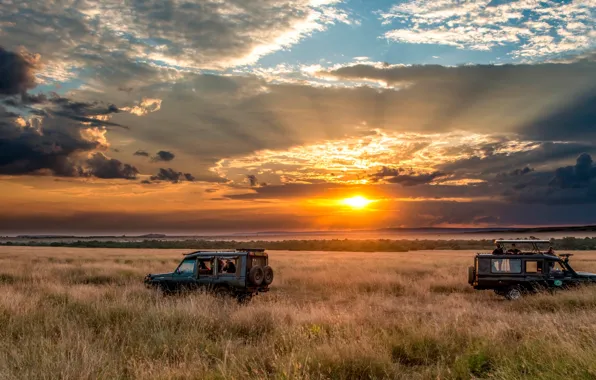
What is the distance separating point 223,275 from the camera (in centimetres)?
1745

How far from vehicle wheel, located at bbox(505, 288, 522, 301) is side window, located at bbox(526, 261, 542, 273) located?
0.99 meters

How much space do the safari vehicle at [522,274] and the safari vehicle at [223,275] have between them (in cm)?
890

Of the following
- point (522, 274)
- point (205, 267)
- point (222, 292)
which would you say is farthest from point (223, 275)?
point (522, 274)

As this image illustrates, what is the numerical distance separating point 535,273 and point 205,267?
13.1 m

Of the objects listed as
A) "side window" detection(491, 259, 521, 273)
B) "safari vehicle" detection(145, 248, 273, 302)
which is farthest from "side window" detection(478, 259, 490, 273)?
"safari vehicle" detection(145, 248, 273, 302)

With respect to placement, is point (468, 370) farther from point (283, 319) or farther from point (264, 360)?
point (283, 319)

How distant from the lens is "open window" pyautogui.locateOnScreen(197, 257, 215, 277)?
697 inches

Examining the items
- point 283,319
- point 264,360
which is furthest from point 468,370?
point 283,319

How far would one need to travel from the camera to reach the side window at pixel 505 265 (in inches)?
770

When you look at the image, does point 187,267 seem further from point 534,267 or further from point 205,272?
point 534,267

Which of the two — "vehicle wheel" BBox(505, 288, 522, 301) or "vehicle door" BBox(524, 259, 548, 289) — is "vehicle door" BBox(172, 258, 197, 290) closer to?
"vehicle wheel" BBox(505, 288, 522, 301)

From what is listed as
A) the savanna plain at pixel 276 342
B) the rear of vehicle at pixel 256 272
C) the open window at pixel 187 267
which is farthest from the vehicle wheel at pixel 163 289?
the rear of vehicle at pixel 256 272

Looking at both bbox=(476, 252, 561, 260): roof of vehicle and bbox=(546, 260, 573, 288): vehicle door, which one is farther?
bbox=(476, 252, 561, 260): roof of vehicle

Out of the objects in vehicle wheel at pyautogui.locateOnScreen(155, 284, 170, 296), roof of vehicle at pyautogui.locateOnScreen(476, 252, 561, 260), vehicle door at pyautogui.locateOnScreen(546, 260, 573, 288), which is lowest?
vehicle wheel at pyautogui.locateOnScreen(155, 284, 170, 296)
